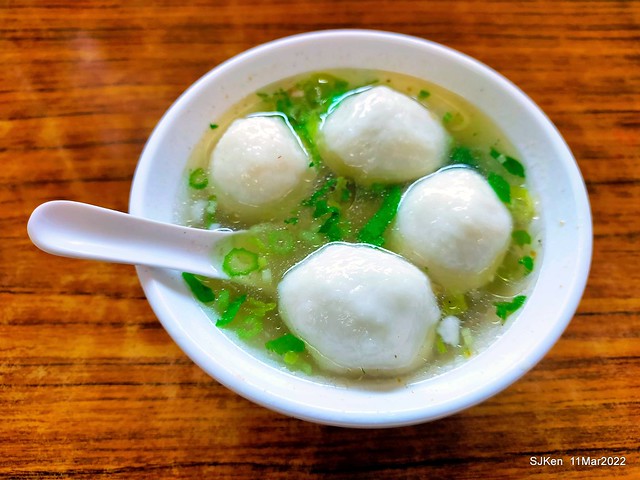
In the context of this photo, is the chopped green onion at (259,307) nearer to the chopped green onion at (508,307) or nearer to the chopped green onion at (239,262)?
the chopped green onion at (239,262)

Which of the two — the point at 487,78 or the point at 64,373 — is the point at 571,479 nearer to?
the point at 487,78

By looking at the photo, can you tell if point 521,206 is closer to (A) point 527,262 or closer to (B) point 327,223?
(A) point 527,262

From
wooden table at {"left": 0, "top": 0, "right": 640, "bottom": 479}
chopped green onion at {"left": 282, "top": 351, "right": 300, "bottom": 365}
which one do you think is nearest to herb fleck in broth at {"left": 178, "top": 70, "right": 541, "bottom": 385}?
chopped green onion at {"left": 282, "top": 351, "right": 300, "bottom": 365}

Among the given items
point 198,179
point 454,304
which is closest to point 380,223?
Result: point 454,304

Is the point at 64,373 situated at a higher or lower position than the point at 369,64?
lower

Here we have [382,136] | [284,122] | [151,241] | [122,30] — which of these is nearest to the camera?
[151,241]

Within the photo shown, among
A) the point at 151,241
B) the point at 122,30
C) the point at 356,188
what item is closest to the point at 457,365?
the point at 356,188

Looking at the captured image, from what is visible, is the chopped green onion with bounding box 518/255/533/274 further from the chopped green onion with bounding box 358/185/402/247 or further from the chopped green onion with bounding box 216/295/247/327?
the chopped green onion with bounding box 216/295/247/327
